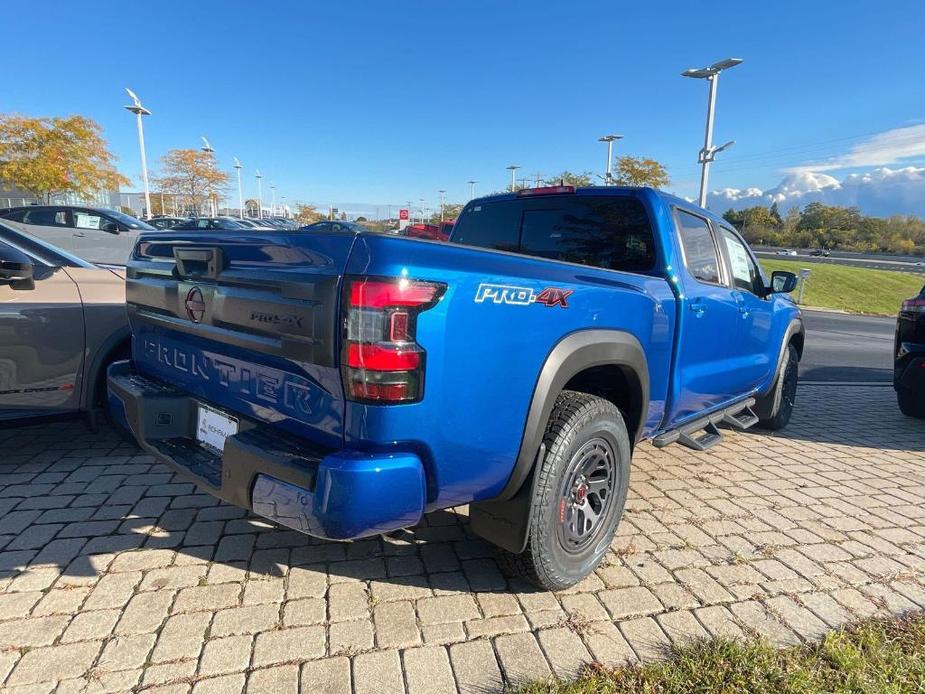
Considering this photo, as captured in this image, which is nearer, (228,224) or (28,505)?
(28,505)

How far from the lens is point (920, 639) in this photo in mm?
2336

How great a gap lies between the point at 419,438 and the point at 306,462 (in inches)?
15.3

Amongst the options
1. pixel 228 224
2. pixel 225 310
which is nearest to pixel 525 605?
pixel 225 310

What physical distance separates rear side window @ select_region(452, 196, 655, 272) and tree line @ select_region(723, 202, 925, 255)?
63628mm

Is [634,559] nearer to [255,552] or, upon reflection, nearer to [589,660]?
[589,660]

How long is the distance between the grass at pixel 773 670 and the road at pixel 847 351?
21.1ft

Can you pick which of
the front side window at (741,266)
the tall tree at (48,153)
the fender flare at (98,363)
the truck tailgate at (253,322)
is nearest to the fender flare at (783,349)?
the front side window at (741,266)

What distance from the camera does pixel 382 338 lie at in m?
1.71

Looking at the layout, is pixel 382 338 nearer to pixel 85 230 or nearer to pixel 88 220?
pixel 85 230

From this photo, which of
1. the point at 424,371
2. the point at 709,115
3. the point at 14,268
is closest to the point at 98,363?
the point at 14,268

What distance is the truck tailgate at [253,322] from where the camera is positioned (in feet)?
5.91

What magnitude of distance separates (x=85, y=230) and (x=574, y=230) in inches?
404

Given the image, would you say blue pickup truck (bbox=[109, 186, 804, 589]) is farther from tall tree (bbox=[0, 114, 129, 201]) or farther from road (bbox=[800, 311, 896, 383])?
tall tree (bbox=[0, 114, 129, 201])

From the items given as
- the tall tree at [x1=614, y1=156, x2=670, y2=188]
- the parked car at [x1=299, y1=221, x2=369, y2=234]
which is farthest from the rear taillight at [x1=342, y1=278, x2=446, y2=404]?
the tall tree at [x1=614, y1=156, x2=670, y2=188]
